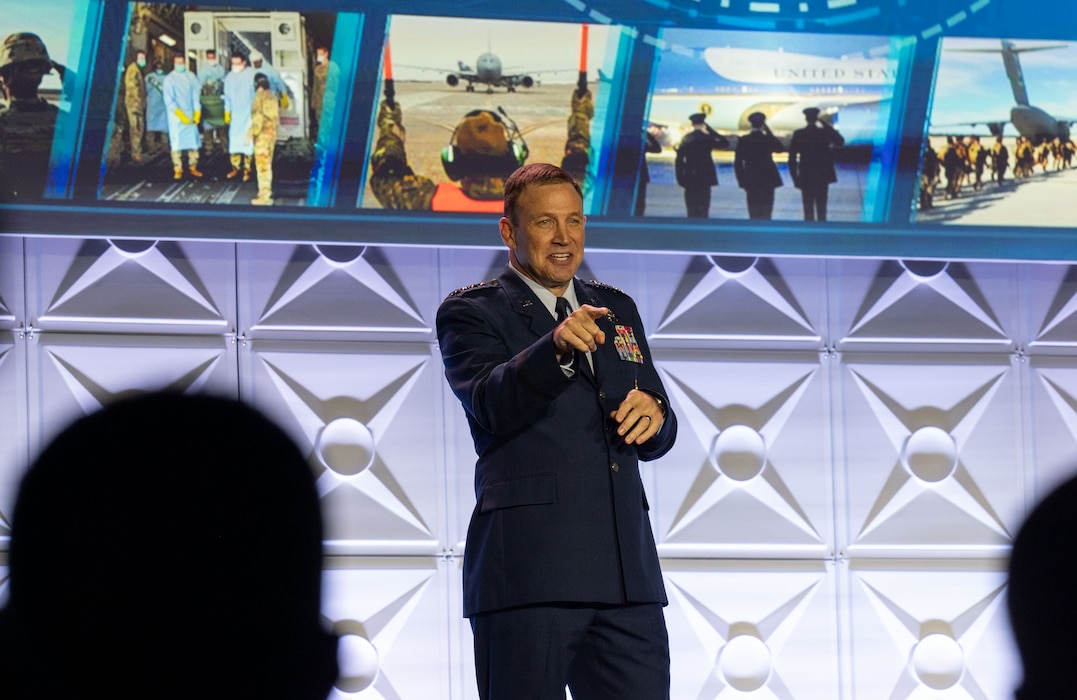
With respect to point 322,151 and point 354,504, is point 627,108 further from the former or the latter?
point 354,504

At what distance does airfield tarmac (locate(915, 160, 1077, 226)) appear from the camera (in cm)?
371

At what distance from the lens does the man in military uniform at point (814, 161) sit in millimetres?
3654

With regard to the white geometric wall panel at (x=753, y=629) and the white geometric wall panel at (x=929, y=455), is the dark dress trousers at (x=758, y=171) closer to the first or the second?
the white geometric wall panel at (x=929, y=455)

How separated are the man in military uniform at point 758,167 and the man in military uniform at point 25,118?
1919mm

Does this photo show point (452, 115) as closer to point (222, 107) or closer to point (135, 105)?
point (222, 107)

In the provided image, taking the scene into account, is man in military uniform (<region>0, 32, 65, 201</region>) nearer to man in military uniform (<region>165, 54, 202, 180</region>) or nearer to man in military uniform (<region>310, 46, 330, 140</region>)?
man in military uniform (<region>165, 54, 202, 180</region>)

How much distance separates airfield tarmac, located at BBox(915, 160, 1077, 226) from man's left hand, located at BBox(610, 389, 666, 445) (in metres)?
1.75

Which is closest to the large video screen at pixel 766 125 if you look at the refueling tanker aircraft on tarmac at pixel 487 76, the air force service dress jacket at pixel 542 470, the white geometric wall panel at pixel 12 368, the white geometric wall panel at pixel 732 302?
the white geometric wall panel at pixel 732 302

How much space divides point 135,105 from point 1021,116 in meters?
2.59

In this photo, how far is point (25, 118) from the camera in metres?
3.35

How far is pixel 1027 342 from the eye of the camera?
3.78 metres

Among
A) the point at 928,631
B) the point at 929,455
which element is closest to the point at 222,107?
the point at 929,455

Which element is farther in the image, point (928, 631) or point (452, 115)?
point (928, 631)

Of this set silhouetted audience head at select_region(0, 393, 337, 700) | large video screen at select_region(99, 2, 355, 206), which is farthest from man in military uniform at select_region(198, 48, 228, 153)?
silhouetted audience head at select_region(0, 393, 337, 700)
